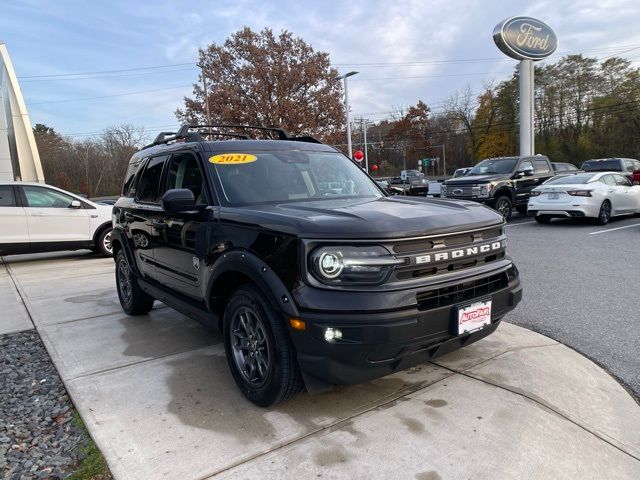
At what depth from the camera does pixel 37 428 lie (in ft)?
10.2

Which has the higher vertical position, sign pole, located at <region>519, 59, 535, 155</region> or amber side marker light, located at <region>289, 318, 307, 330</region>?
sign pole, located at <region>519, 59, 535, 155</region>

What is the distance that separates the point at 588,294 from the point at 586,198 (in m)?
7.42

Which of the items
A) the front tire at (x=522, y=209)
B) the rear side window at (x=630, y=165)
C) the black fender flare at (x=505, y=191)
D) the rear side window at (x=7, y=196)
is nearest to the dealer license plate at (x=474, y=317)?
the rear side window at (x=7, y=196)

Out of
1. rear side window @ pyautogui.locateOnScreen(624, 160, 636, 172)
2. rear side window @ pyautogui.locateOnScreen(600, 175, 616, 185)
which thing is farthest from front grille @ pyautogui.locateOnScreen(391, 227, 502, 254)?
rear side window @ pyautogui.locateOnScreen(624, 160, 636, 172)

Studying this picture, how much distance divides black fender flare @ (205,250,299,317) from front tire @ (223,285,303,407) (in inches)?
4.6

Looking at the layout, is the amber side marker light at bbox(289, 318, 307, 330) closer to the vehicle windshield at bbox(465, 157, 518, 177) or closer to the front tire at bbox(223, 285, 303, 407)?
the front tire at bbox(223, 285, 303, 407)

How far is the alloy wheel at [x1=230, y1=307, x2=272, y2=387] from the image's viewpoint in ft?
10.1

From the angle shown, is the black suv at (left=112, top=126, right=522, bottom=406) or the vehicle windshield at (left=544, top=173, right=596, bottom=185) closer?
the black suv at (left=112, top=126, right=522, bottom=406)

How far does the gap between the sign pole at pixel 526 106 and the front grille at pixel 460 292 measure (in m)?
22.2

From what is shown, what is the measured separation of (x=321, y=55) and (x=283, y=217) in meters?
34.0

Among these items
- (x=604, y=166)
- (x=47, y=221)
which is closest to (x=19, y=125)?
(x=47, y=221)

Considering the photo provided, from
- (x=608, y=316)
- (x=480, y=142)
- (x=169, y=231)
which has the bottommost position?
(x=608, y=316)

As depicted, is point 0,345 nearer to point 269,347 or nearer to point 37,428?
point 37,428

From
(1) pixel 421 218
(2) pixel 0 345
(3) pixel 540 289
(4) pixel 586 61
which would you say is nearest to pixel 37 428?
(2) pixel 0 345
